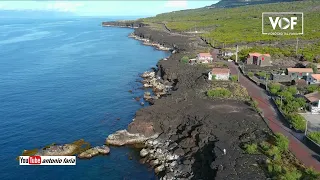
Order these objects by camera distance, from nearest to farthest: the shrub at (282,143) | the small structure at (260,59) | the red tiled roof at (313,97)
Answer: the shrub at (282,143) < the red tiled roof at (313,97) < the small structure at (260,59)

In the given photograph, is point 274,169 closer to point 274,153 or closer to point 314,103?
point 274,153

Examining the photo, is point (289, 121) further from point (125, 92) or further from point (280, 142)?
point (125, 92)

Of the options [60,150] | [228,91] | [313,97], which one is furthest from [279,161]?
[60,150]

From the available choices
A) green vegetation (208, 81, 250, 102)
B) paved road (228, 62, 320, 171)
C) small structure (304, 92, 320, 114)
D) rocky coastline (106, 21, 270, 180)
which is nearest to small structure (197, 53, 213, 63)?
paved road (228, 62, 320, 171)

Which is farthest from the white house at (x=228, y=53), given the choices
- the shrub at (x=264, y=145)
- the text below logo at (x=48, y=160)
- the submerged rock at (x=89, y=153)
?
the text below logo at (x=48, y=160)

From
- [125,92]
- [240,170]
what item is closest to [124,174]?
[240,170]

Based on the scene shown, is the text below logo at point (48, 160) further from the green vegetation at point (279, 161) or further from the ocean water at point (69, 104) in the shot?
the green vegetation at point (279, 161)

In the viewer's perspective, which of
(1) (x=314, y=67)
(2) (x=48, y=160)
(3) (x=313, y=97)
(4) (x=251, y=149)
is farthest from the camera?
(1) (x=314, y=67)
